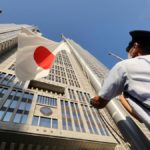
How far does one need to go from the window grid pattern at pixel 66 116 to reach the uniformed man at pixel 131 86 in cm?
3039

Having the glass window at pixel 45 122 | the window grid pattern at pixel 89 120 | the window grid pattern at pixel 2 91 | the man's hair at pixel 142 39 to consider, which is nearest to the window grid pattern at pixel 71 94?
the window grid pattern at pixel 89 120

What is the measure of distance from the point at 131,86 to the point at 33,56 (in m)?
6.29

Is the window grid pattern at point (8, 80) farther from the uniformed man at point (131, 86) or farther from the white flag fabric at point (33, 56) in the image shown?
the uniformed man at point (131, 86)

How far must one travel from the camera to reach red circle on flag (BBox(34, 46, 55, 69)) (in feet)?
27.8

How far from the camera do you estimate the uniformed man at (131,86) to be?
2467 millimetres

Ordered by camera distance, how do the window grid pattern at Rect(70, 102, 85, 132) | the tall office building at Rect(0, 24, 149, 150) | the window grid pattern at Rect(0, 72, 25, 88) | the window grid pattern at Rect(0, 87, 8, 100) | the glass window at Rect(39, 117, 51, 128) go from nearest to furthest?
the tall office building at Rect(0, 24, 149, 150) < the glass window at Rect(39, 117, 51, 128) < the window grid pattern at Rect(70, 102, 85, 132) < the window grid pattern at Rect(0, 87, 8, 100) < the window grid pattern at Rect(0, 72, 25, 88)

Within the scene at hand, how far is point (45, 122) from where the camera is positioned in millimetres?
32469

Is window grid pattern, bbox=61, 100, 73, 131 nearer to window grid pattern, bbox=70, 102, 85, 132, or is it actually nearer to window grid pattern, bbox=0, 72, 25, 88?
window grid pattern, bbox=70, 102, 85, 132

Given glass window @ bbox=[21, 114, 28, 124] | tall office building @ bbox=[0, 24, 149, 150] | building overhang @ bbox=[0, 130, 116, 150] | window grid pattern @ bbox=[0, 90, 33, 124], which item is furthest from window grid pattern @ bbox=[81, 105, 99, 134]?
glass window @ bbox=[21, 114, 28, 124]

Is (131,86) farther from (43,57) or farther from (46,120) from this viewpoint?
(46,120)

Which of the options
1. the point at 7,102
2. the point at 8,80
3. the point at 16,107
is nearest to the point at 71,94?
Answer: the point at 8,80

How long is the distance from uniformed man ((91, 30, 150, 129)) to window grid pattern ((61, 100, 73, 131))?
30.4 meters

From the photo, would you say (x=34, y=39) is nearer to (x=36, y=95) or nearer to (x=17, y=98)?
(x=17, y=98)

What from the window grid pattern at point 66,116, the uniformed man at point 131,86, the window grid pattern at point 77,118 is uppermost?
the uniformed man at point 131,86
